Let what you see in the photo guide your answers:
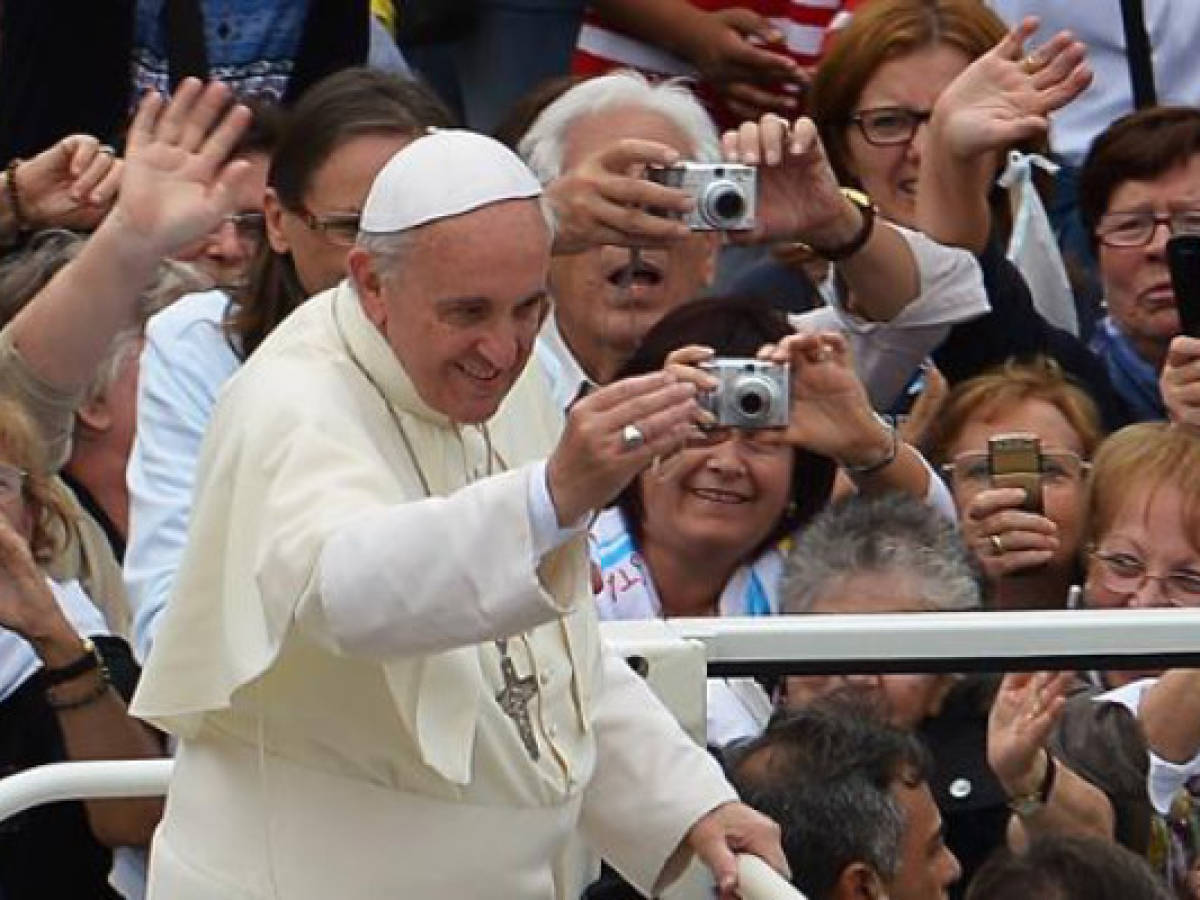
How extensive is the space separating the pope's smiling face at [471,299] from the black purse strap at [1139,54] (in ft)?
10.8

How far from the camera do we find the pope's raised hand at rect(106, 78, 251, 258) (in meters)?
5.41

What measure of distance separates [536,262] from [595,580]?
1223 millimetres

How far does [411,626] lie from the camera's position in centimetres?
372

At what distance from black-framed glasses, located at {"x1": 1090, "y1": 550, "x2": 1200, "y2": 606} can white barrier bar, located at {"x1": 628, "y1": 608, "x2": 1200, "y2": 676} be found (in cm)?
86

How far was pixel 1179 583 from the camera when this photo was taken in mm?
5379

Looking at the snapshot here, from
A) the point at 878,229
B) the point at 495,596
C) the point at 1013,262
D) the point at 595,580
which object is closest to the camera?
the point at 495,596

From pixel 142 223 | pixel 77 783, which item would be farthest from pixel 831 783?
pixel 142 223

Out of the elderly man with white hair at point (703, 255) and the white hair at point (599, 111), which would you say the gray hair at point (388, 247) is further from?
the white hair at point (599, 111)

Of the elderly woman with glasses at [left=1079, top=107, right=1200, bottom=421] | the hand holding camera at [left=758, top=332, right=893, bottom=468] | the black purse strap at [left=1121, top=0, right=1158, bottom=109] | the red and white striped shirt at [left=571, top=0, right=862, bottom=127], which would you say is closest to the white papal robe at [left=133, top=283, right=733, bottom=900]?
the hand holding camera at [left=758, top=332, right=893, bottom=468]

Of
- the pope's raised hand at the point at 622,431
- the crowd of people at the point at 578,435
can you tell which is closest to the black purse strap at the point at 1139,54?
the crowd of people at the point at 578,435

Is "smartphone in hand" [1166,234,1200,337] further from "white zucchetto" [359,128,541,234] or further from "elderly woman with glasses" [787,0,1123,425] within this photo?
"white zucchetto" [359,128,541,234]

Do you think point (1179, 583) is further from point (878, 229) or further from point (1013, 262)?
point (1013, 262)

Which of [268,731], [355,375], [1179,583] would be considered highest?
[355,375]

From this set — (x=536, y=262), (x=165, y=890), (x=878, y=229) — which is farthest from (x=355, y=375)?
(x=878, y=229)
